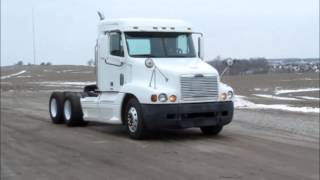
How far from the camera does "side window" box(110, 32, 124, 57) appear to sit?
15.8 metres

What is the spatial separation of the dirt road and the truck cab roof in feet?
8.36

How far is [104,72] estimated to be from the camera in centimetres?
1681

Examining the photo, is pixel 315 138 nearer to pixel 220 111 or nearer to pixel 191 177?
pixel 220 111

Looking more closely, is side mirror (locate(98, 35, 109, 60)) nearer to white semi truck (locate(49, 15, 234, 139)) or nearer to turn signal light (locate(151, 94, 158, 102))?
white semi truck (locate(49, 15, 234, 139))

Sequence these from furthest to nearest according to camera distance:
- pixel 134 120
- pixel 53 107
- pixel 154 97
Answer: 1. pixel 53 107
2. pixel 134 120
3. pixel 154 97

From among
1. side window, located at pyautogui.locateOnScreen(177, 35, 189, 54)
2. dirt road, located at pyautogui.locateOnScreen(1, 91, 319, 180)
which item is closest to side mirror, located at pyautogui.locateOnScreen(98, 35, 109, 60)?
side window, located at pyautogui.locateOnScreen(177, 35, 189, 54)

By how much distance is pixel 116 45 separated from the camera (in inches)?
628

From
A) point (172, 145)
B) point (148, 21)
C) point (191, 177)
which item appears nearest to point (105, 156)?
point (172, 145)

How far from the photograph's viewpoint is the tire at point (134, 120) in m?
14.6

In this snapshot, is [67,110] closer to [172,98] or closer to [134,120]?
[134,120]

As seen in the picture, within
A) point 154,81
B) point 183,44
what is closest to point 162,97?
point 154,81

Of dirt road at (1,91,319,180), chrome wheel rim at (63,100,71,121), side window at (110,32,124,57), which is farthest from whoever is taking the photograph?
chrome wheel rim at (63,100,71,121)

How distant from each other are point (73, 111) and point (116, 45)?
3.28 m

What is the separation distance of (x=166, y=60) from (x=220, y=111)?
68.9 inches
